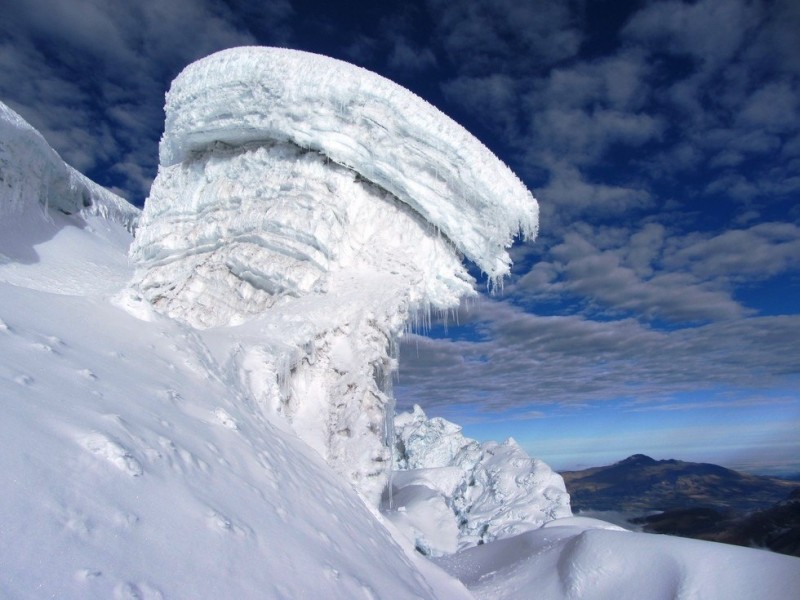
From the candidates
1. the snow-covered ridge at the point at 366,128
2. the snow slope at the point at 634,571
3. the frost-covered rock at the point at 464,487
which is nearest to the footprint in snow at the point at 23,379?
the snow slope at the point at 634,571

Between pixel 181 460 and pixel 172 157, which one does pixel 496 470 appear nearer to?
pixel 172 157

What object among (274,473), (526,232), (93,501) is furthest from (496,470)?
(93,501)

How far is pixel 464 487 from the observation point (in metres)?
25.8

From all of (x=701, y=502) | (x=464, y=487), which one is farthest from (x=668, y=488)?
(x=464, y=487)

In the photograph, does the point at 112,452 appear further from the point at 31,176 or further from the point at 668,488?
the point at 668,488

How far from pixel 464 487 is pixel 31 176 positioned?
927 inches

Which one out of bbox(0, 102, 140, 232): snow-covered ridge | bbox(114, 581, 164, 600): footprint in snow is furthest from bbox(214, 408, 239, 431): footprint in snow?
bbox(0, 102, 140, 232): snow-covered ridge

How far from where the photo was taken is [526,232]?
424 inches

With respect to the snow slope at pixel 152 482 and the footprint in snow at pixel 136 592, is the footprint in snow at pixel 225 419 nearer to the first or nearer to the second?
the snow slope at pixel 152 482

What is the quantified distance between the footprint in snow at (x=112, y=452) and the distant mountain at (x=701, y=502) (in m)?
25.7

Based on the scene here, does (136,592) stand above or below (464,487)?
above

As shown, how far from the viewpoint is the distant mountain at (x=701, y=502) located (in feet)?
88.9

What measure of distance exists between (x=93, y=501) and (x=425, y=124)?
8.81 metres

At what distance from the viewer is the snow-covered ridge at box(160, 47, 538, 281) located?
971 centimetres
